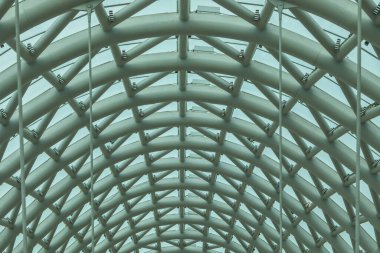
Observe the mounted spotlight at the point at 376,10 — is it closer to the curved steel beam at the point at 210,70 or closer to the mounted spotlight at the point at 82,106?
the curved steel beam at the point at 210,70

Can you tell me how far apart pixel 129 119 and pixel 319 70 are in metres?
12.7

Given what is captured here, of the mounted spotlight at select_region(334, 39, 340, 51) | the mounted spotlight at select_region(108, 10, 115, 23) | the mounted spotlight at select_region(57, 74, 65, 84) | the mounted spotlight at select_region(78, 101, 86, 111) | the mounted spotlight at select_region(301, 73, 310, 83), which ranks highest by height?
the mounted spotlight at select_region(78, 101, 86, 111)

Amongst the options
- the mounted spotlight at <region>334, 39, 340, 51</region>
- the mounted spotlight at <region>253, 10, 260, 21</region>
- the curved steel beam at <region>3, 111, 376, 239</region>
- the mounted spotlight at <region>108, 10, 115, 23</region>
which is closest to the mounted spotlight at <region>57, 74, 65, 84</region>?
the mounted spotlight at <region>108, 10, 115, 23</region>

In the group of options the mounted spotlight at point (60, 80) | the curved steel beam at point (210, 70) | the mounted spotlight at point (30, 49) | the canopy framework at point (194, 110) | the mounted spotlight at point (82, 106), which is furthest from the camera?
the mounted spotlight at point (82, 106)

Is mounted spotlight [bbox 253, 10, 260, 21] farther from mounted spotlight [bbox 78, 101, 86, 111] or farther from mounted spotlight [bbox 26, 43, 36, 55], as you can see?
mounted spotlight [bbox 78, 101, 86, 111]

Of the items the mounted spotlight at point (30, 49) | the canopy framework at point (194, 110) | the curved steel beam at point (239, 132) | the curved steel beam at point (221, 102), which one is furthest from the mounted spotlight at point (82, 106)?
the mounted spotlight at point (30, 49)

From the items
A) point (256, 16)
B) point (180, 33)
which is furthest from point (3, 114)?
point (256, 16)

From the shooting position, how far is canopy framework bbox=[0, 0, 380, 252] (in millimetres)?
27875

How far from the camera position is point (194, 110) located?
41438mm

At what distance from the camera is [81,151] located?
3897 centimetres

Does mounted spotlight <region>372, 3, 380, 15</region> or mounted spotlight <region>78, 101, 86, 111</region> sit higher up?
mounted spotlight <region>78, 101, 86, 111</region>

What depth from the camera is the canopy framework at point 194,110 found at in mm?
27875

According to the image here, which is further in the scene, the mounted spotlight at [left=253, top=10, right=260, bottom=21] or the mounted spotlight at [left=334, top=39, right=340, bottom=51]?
the mounted spotlight at [left=253, top=10, right=260, bottom=21]

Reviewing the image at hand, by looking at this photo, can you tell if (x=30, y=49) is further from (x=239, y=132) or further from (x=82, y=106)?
(x=239, y=132)
